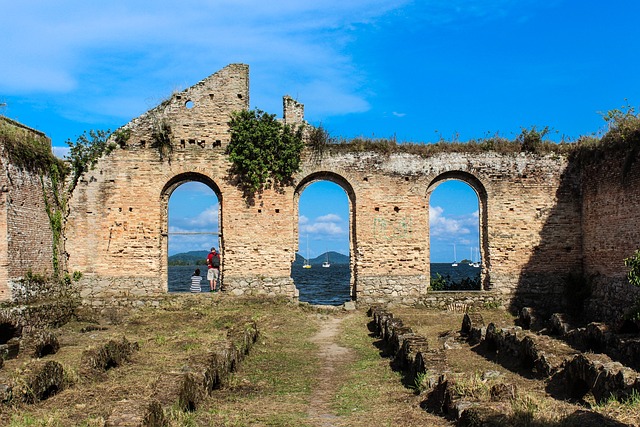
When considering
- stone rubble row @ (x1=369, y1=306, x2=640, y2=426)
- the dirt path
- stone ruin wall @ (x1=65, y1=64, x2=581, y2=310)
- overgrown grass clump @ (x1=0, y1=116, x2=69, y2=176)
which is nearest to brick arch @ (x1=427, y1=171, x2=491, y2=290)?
stone ruin wall @ (x1=65, y1=64, x2=581, y2=310)

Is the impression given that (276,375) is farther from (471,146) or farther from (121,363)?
(471,146)

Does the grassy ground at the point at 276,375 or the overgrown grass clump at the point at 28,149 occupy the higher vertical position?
the overgrown grass clump at the point at 28,149

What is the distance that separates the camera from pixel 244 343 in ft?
44.6

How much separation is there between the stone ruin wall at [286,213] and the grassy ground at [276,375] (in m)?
1.44

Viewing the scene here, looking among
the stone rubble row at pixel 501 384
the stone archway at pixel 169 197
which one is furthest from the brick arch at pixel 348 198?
the stone rubble row at pixel 501 384

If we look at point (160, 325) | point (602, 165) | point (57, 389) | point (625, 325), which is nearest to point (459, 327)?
point (625, 325)

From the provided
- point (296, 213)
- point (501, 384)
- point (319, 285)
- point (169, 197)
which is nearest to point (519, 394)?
point (501, 384)

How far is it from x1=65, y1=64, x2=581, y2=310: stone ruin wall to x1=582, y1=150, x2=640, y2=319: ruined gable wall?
3.26 ft

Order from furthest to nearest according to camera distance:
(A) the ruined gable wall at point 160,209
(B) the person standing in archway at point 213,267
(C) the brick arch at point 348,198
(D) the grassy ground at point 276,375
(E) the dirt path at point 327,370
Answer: (B) the person standing in archway at point 213,267 < (C) the brick arch at point 348,198 < (A) the ruined gable wall at point 160,209 < (E) the dirt path at point 327,370 < (D) the grassy ground at point 276,375

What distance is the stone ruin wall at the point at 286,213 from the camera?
67.2ft

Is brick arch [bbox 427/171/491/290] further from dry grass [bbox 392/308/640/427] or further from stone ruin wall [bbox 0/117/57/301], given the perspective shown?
stone ruin wall [bbox 0/117/57/301]

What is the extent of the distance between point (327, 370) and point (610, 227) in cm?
1128

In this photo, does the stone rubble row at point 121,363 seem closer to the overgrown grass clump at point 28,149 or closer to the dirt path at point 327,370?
the dirt path at point 327,370


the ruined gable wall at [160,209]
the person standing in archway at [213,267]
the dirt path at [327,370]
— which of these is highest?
the ruined gable wall at [160,209]
